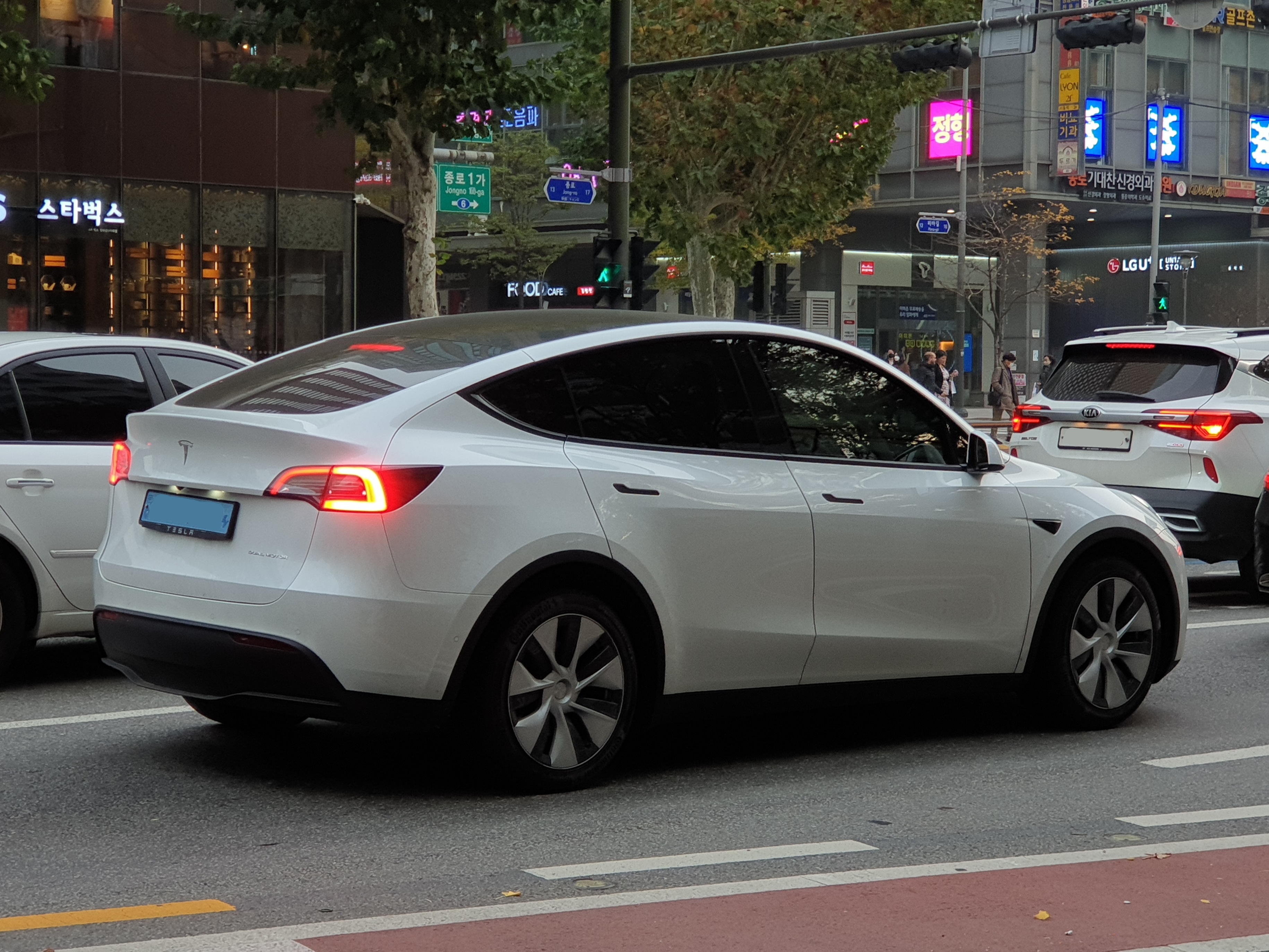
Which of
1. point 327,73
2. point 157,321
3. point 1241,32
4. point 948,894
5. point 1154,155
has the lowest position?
point 948,894

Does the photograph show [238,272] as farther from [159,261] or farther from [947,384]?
[947,384]

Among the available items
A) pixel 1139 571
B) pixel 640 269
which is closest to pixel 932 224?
pixel 640 269

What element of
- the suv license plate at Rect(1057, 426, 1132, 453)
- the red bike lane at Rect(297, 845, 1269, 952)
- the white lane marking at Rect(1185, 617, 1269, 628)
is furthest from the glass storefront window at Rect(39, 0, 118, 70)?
the red bike lane at Rect(297, 845, 1269, 952)

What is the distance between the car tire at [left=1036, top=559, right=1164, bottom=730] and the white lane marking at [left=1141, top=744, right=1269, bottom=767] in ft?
1.56

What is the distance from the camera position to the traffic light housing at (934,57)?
66.6 feet

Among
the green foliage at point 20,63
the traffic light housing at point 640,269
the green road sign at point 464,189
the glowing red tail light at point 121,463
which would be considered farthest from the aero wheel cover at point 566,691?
the green road sign at point 464,189

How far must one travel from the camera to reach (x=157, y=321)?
27172mm

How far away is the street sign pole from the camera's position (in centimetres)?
2112

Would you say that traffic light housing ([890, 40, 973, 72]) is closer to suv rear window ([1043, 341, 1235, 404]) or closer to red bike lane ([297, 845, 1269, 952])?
suv rear window ([1043, 341, 1235, 404])

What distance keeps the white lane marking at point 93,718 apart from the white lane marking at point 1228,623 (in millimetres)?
5853

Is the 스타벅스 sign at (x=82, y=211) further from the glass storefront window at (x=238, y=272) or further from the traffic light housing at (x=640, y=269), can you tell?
the traffic light housing at (x=640, y=269)

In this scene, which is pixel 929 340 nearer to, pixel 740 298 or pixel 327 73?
pixel 740 298

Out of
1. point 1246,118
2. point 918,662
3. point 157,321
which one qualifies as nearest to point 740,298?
point 1246,118

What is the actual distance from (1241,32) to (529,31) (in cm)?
4354
